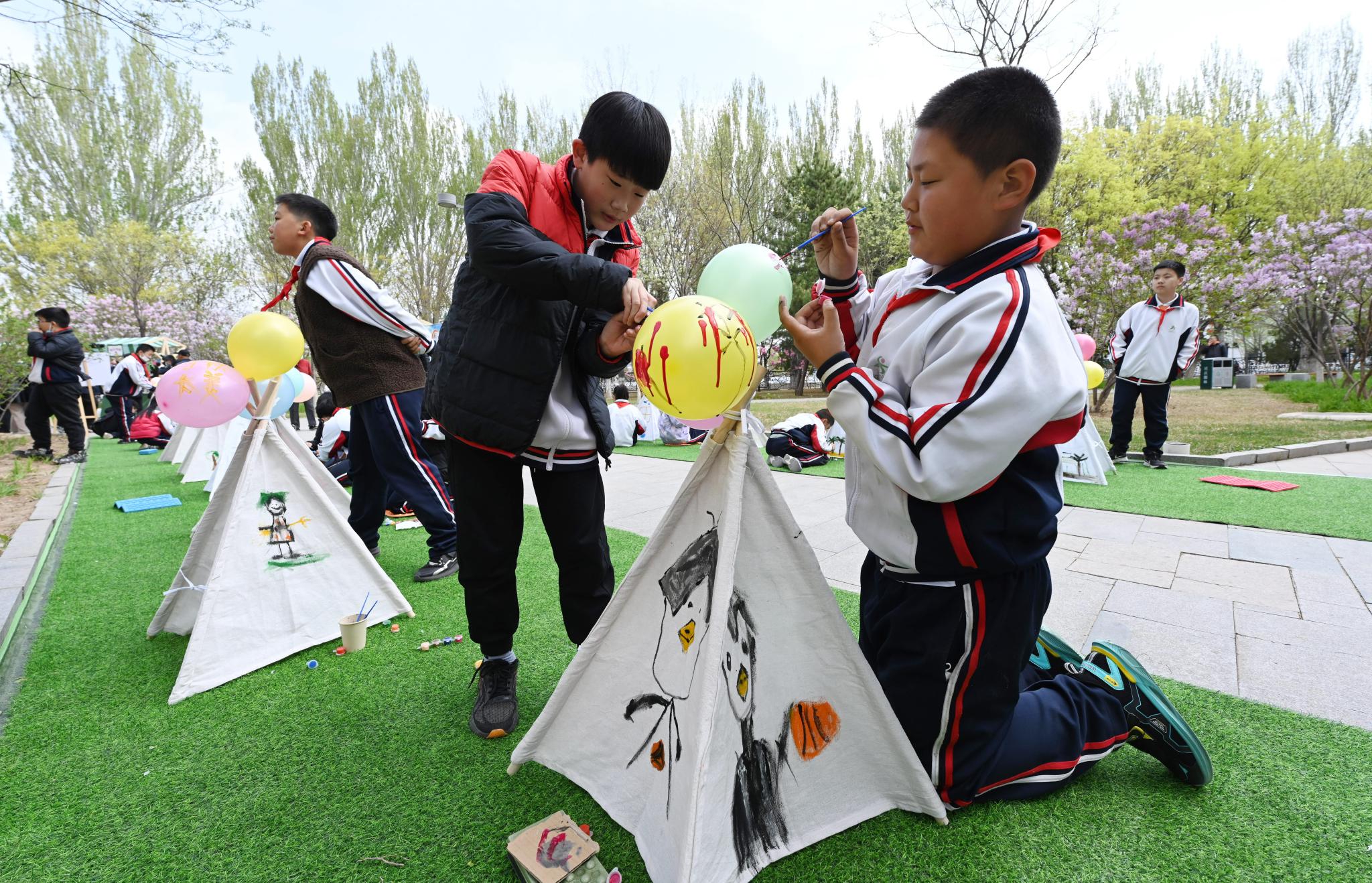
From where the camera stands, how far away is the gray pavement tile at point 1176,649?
2.27m

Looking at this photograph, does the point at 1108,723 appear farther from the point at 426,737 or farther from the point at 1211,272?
the point at 1211,272

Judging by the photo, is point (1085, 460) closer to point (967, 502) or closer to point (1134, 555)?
point (1134, 555)

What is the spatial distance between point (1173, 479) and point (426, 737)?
22.1 ft

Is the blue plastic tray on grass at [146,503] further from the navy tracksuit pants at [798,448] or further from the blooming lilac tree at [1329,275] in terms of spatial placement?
the blooming lilac tree at [1329,275]

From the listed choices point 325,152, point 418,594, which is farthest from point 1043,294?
point 325,152

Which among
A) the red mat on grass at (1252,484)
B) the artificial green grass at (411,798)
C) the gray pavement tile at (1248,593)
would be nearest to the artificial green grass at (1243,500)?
the red mat on grass at (1252,484)

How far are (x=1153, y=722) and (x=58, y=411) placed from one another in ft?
39.4

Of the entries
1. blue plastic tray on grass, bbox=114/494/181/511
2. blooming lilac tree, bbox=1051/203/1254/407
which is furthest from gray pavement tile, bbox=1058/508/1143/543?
blooming lilac tree, bbox=1051/203/1254/407

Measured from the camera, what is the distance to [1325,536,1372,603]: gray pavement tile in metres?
3.07

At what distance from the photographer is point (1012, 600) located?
4.78 feet

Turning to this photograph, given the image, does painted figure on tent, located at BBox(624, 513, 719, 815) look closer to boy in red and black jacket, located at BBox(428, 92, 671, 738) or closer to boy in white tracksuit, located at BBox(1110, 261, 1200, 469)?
boy in red and black jacket, located at BBox(428, 92, 671, 738)

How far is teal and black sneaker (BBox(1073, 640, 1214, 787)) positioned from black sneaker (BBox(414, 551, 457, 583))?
3.04 m

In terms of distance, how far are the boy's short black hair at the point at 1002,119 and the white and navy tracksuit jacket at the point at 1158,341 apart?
21.1 feet

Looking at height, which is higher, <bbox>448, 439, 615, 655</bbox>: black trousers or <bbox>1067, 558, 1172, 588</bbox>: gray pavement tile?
<bbox>448, 439, 615, 655</bbox>: black trousers
